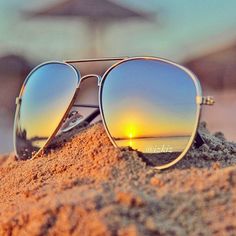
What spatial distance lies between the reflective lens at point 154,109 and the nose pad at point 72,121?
232 mm

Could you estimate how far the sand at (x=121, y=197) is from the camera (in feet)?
3.57

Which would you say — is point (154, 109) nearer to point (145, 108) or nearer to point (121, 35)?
point (145, 108)

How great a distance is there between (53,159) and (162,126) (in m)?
0.29

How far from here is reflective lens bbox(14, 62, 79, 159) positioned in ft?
5.34

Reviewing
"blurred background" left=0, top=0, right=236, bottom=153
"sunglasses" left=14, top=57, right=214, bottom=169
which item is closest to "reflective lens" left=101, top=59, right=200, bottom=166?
"sunglasses" left=14, top=57, right=214, bottom=169

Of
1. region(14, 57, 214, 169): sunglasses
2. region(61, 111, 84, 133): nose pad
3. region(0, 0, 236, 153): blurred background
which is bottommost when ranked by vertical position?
region(0, 0, 236, 153): blurred background

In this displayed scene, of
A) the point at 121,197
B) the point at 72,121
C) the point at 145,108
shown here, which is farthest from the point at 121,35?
the point at 121,197

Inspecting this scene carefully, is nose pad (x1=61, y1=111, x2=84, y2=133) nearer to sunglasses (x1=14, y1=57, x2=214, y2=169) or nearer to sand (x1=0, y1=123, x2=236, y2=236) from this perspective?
sunglasses (x1=14, y1=57, x2=214, y2=169)

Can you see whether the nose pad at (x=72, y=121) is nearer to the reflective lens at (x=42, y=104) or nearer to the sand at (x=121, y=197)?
the reflective lens at (x=42, y=104)

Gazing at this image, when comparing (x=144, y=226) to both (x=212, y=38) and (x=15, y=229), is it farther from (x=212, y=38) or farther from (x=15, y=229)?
(x=212, y=38)

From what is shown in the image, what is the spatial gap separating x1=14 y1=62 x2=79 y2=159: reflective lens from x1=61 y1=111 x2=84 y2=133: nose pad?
0.24 ft

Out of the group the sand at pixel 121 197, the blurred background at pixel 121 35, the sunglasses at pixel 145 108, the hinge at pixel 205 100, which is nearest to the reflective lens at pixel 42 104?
the sunglasses at pixel 145 108

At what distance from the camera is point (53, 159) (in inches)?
61.3

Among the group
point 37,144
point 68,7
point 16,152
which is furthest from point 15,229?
point 68,7
